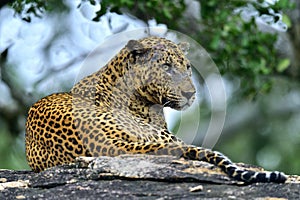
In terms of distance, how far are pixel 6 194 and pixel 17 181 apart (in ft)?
1.43

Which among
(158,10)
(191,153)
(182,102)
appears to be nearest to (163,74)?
(182,102)

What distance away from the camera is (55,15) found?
52.6 ft

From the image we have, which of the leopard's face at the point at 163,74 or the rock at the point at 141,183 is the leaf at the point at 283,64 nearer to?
the leopard's face at the point at 163,74

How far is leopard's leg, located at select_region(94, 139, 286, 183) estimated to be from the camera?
588 centimetres

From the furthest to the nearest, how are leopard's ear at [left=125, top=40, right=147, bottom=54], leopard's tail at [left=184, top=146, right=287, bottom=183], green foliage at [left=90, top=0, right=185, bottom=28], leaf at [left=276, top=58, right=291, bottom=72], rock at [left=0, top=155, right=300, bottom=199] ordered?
leaf at [left=276, top=58, right=291, bottom=72] → green foliage at [left=90, top=0, right=185, bottom=28] → leopard's ear at [left=125, top=40, right=147, bottom=54] → leopard's tail at [left=184, top=146, right=287, bottom=183] → rock at [left=0, top=155, right=300, bottom=199]

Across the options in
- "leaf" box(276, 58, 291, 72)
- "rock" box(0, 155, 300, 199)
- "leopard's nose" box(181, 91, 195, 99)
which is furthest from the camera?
"leaf" box(276, 58, 291, 72)

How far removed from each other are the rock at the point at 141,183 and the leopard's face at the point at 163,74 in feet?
2.59

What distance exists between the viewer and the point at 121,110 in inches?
280

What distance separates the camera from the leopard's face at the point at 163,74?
22.2 ft

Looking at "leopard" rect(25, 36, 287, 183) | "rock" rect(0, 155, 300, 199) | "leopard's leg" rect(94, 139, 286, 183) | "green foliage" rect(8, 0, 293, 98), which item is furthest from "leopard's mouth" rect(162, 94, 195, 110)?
"green foliage" rect(8, 0, 293, 98)

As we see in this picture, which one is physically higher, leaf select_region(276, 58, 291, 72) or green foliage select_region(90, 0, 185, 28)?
green foliage select_region(90, 0, 185, 28)

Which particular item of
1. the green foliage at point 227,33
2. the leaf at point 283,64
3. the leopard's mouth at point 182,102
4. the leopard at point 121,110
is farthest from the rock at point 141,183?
the leaf at point 283,64

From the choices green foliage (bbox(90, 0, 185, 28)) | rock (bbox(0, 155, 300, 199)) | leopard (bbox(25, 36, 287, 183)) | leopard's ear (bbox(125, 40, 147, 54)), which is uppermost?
green foliage (bbox(90, 0, 185, 28))

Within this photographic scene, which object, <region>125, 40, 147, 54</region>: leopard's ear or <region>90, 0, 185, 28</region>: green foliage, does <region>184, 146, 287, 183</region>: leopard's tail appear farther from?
<region>90, 0, 185, 28</region>: green foliage
